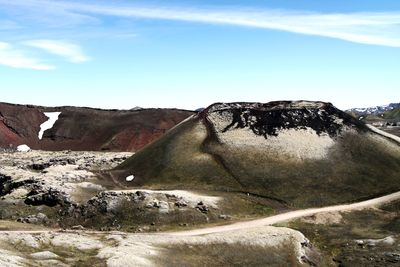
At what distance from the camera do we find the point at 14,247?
60125mm

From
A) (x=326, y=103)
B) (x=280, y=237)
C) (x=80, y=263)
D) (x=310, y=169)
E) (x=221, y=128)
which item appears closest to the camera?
(x=80, y=263)

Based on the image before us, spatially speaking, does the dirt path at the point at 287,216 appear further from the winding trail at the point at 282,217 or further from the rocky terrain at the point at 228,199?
the rocky terrain at the point at 228,199

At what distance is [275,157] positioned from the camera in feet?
371

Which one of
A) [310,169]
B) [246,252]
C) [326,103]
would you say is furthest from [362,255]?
[326,103]

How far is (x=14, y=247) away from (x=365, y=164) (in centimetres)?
8144

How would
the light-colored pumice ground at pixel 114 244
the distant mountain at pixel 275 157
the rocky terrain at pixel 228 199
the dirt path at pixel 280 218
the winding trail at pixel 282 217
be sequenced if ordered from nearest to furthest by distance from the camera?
the light-colored pumice ground at pixel 114 244
the rocky terrain at pixel 228 199
the dirt path at pixel 280 218
the winding trail at pixel 282 217
the distant mountain at pixel 275 157

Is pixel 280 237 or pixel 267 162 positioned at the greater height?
pixel 267 162

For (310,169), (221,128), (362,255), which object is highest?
(221,128)

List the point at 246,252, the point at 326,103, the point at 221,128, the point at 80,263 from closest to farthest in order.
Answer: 1. the point at 80,263
2. the point at 246,252
3. the point at 221,128
4. the point at 326,103

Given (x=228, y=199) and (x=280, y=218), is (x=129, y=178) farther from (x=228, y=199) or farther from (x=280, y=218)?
(x=280, y=218)

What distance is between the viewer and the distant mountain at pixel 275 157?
10338 centimetres

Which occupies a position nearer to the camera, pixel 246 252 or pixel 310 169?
pixel 246 252

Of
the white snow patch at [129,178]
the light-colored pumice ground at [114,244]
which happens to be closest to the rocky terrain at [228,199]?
the light-colored pumice ground at [114,244]

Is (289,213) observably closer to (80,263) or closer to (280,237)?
(280,237)
